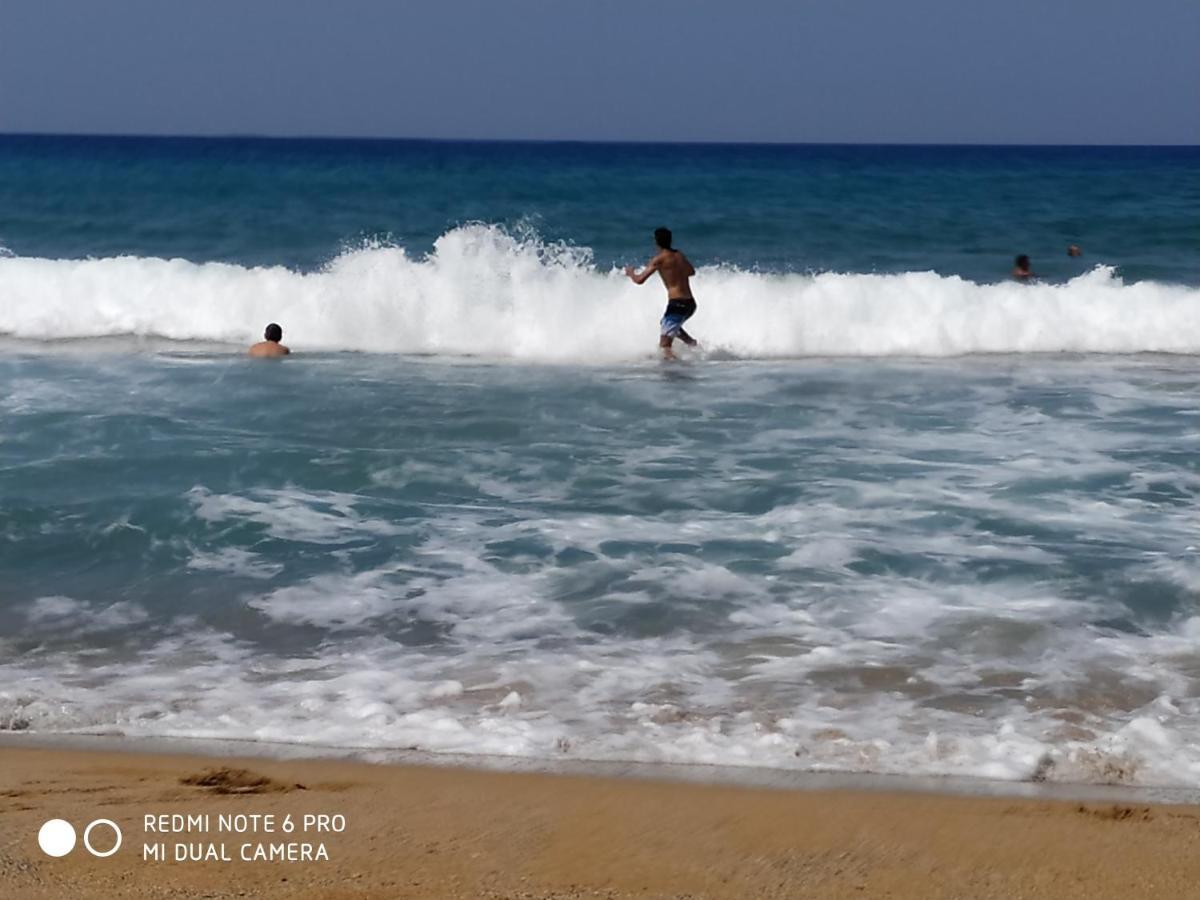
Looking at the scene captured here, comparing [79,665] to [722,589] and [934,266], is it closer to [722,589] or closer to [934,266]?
[722,589]

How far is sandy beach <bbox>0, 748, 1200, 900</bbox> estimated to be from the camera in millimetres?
3771

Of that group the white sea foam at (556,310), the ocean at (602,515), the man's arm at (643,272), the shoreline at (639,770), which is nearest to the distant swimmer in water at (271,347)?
the ocean at (602,515)

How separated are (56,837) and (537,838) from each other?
138 centimetres

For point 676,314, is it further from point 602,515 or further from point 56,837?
point 56,837

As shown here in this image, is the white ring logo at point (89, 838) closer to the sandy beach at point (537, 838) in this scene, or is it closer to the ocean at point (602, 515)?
the sandy beach at point (537, 838)

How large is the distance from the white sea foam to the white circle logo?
10753 mm

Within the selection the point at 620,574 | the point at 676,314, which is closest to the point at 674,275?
the point at 676,314

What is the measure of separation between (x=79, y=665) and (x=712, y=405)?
669cm

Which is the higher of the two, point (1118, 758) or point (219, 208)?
point (219, 208)

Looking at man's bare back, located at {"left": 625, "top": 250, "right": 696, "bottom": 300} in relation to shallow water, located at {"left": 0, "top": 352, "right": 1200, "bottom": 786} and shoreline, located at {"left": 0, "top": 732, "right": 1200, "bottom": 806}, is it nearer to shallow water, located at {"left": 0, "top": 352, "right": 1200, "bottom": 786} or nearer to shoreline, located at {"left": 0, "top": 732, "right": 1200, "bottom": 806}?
shallow water, located at {"left": 0, "top": 352, "right": 1200, "bottom": 786}

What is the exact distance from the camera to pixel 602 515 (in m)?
8.09

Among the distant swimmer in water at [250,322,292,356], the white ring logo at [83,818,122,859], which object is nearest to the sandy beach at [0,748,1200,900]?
the white ring logo at [83,818,122,859]

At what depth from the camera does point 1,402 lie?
11445mm

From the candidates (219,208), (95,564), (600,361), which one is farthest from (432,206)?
(95,564)
